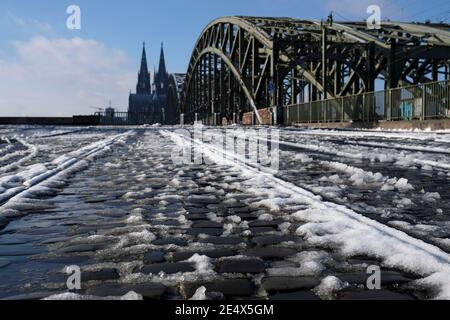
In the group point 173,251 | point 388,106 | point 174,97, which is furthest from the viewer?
point 174,97

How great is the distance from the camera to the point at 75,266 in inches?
111

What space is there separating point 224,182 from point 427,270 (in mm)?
3983

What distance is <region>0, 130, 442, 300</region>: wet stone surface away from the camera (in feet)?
7.93

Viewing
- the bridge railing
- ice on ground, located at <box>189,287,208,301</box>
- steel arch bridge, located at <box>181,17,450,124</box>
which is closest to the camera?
ice on ground, located at <box>189,287,208,301</box>

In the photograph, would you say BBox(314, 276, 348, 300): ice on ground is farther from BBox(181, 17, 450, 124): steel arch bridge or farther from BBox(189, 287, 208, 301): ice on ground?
BBox(181, 17, 450, 124): steel arch bridge

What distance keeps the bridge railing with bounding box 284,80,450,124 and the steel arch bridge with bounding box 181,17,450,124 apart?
2.44 m

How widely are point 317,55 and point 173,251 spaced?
1624 inches

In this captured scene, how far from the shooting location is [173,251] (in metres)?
3.12

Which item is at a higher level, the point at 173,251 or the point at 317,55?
the point at 317,55

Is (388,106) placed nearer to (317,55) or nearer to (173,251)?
(317,55)

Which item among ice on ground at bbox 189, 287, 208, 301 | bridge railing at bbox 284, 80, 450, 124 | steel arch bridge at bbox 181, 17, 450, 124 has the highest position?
steel arch bridge at bbox 181, 17, 450, 124

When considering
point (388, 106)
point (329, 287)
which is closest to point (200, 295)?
point (329, 287)

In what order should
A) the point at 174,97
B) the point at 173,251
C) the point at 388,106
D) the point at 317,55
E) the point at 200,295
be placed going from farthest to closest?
1. the point at 174,97
2. the point at 317,55
3. the point at 388,106
4. the point at 173,251
5. the point at 200,295

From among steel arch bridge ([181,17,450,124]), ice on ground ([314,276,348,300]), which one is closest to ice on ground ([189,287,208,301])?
ice on ground ([314,276,348,300])
